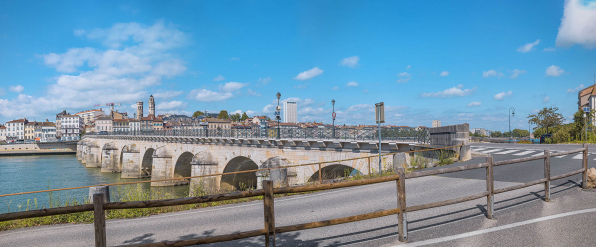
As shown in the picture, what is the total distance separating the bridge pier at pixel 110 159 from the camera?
5372cm

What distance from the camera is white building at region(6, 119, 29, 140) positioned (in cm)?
15512

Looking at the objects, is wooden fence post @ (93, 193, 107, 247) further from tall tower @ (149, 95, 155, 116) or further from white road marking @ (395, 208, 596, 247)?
tall tower @ (149, 95, 155, 116)

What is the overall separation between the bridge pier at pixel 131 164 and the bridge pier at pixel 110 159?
30.6 feet

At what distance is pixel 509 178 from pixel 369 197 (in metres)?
4.61

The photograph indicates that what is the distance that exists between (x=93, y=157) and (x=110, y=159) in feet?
35.7

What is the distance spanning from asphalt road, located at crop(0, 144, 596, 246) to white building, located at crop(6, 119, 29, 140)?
194865 millimetres

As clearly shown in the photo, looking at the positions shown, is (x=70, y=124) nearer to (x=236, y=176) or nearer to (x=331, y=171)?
(x=236, y=176)

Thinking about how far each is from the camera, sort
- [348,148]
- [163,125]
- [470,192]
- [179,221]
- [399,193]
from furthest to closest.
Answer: [163,125]
[348,148]
[470,192]
[179,221]
[399,193]

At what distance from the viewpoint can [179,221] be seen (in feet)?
24.3

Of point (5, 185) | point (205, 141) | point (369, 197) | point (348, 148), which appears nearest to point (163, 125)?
point (5, 185)

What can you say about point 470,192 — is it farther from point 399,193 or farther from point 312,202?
point 399,193

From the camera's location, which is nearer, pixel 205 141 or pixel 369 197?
pixel 369 197

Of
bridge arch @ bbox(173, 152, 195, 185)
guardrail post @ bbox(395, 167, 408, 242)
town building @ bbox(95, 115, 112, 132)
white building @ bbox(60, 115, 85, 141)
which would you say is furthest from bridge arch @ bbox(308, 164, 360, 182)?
white building @ bbox(60, 115, 85, 141)

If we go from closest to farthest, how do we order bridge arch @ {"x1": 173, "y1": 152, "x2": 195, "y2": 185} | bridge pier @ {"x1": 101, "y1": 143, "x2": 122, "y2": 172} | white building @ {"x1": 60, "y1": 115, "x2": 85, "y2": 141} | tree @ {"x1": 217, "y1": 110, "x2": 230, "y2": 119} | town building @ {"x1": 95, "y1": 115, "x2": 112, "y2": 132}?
bridge arch @ {"x1": 173, "y1": 152, "x2": 195, "y2": 185}
bridge pier @ {"x1": 101, "y1": 143, "x2": 122, "y2": 172}
town building @ {"x1": 95, "y1": 115, "x2": 112, "y2": 132}
white building @ {"x1": 60, "y1": 115, "x2": 85, "y2": 141}
tree @ {"x1": 217, "y1": 110, "x2": 230, "y2": 119}
